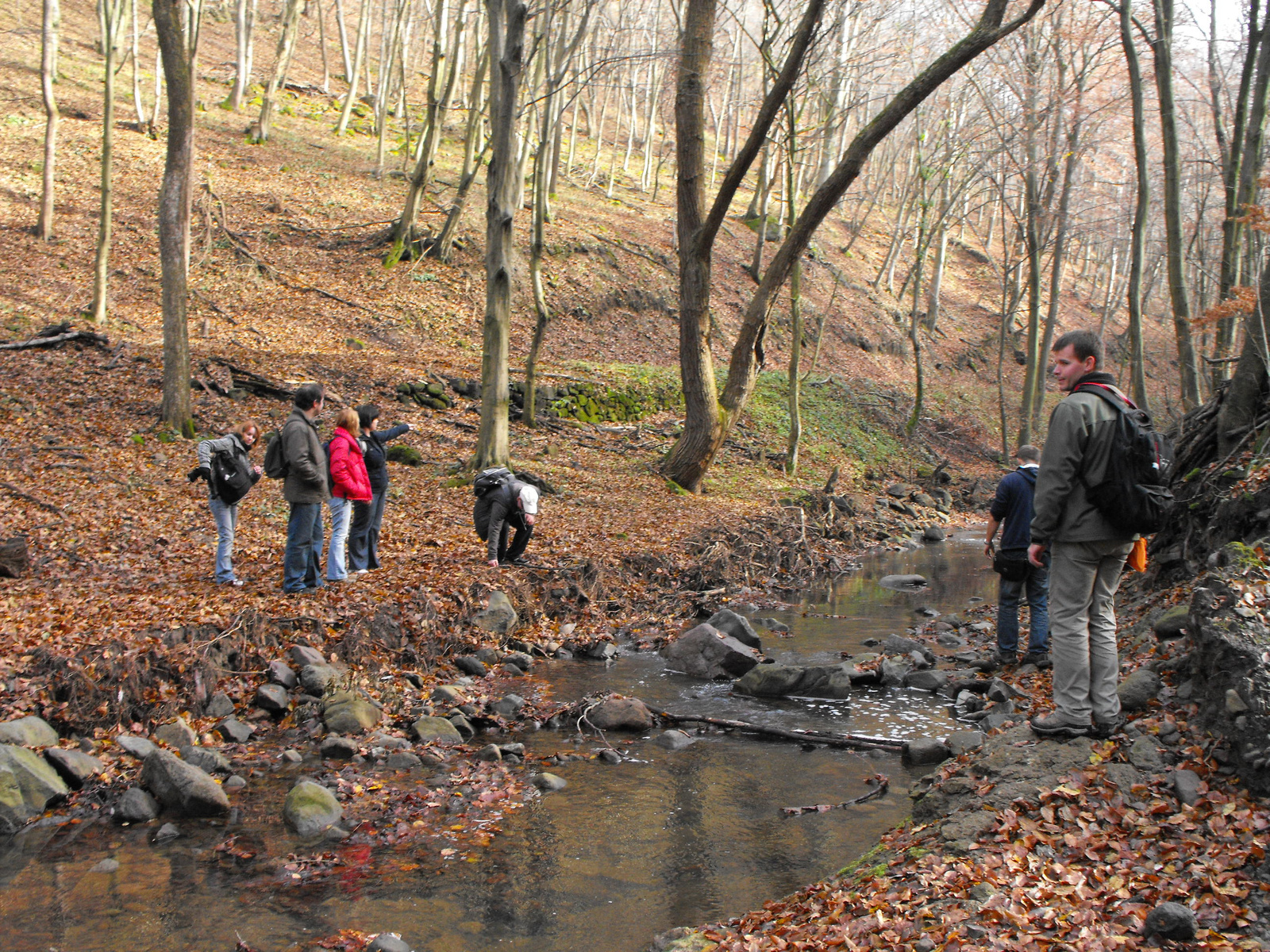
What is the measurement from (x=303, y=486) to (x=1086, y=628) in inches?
273

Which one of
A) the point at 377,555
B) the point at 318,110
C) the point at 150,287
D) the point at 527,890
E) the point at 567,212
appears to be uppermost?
the point at 318,110

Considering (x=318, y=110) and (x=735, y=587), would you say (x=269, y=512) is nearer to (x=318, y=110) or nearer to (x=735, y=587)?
(x=735, y=587)

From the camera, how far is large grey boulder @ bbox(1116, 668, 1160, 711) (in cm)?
523

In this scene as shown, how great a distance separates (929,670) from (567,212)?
2643 cm

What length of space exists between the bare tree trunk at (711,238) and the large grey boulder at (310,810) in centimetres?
1159

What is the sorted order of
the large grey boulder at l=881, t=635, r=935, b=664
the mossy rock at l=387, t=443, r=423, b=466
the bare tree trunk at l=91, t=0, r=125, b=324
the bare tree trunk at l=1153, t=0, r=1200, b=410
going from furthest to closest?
the bare tree trunk at l=91, t=0, r=125, b=324, the mossy rock at l=387, t=443, r=423, b=466, the bare tree trunk at l=1153, t=0, r=1200, b=410, the large grey boulder at l=881, t=635, r=935, b=664

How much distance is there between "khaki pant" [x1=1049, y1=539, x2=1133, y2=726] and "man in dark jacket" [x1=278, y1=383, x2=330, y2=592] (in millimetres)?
Result: 6632

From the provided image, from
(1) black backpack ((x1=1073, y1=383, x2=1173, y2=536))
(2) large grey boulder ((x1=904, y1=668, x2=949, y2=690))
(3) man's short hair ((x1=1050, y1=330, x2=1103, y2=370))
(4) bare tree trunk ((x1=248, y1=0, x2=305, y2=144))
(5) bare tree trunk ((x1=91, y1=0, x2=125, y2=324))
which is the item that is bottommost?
(2) large grey boulder ((x1=904, y1=668, x2=949, y2=690))

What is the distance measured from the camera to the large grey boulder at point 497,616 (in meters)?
9.43

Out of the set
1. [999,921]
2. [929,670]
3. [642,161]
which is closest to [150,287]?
[929,670]

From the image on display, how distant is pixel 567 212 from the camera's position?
104 ft

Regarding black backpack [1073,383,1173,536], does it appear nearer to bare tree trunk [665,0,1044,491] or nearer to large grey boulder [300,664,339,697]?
large grey boulder [300,664,339,697]

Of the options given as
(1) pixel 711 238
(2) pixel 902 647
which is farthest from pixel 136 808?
(1) pixel 711 238

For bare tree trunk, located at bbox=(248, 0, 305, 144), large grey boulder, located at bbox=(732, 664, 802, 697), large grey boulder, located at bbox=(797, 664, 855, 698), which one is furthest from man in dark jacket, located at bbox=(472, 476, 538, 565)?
bare tree trunk, located at bbox=(248, 0, 305, 144)
